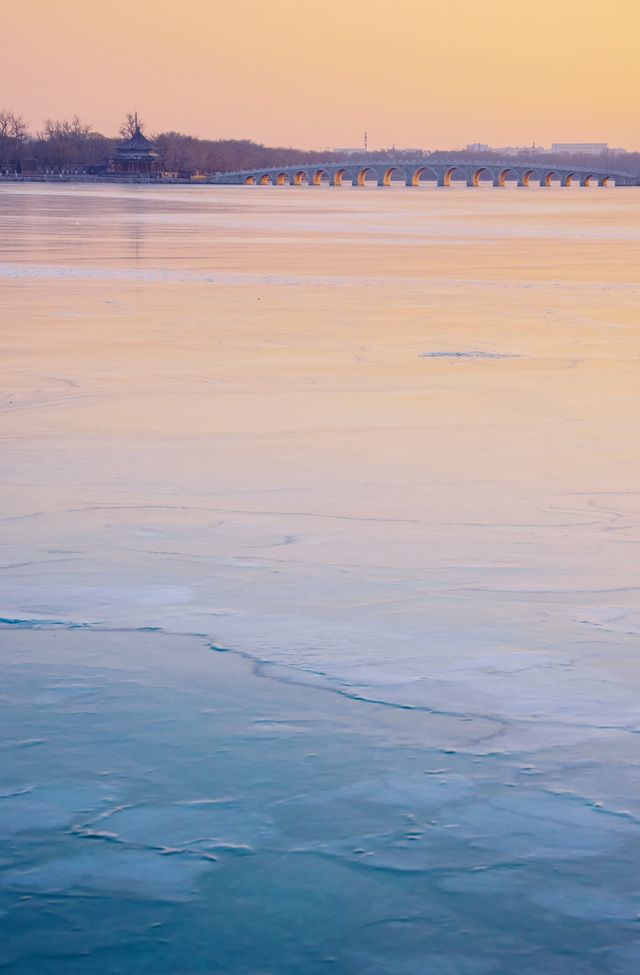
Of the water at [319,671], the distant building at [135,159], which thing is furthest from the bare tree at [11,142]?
the water at [319,671]

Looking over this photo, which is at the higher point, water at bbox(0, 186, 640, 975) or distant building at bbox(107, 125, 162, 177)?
distant building at bbox(107, 125, 162, 177)

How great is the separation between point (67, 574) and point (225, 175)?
169 metres

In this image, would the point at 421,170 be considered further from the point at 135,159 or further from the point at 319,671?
the point at 319,671

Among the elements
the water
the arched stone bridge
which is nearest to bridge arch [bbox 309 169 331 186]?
the arched stone bridge

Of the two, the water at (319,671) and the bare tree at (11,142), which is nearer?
the water at (319,671)

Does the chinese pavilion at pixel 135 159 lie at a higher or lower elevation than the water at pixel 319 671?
higher

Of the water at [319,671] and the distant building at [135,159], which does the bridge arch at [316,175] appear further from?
the water at [319,671]

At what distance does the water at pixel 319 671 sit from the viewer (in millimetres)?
2326

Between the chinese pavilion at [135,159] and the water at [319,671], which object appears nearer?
the water at [319,671]

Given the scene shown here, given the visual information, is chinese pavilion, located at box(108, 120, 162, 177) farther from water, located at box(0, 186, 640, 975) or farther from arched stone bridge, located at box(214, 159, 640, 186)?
water, located at box(0, 186, 640, 975)

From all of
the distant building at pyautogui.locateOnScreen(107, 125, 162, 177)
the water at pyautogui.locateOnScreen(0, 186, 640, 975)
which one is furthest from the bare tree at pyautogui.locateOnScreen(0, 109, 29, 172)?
the water at pyautogui.locateOnScreen(0, 186, 640, 975)

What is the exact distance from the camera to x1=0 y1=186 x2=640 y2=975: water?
233cm

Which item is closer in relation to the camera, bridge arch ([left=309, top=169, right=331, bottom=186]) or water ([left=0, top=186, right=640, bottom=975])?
water ([left=0, top=186, right=640, bottom=975])

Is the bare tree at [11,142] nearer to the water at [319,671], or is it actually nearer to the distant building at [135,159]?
the distant building at [135,159]
